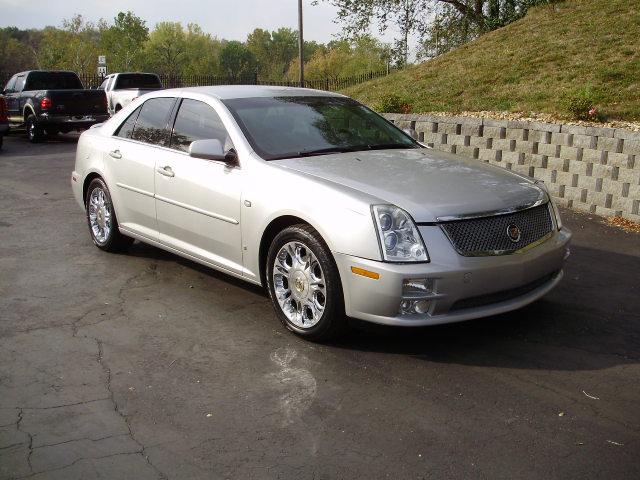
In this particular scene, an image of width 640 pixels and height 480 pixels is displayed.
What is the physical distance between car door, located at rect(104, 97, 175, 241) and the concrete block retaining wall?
5.18 m

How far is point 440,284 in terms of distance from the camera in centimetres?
441

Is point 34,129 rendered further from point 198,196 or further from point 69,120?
point 198,196

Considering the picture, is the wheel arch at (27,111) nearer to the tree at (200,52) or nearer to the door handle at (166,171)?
the door handle at (166,171)

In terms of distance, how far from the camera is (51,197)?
34.8 ft

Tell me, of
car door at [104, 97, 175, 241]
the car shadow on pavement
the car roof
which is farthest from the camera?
car door at [104, 97, 175, 241]

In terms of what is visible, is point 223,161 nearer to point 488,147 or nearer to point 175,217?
point 175,217

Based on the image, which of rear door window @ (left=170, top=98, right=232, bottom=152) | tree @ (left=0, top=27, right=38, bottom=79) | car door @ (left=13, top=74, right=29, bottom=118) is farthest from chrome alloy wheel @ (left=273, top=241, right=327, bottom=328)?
tree @ (left=0, top=27, right=38, bottom=79)

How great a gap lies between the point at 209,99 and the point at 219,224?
3.80 feet

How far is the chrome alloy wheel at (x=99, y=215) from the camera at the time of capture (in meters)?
7.16

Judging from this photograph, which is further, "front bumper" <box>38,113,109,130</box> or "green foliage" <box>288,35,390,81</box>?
"green foliage" <box>288,35,390,81</box>

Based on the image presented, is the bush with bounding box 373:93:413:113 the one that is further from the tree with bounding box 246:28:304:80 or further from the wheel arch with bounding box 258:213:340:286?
the tree with bounding box 246:28:304:80

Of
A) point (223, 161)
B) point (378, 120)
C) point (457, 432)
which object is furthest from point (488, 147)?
point (457, 432)

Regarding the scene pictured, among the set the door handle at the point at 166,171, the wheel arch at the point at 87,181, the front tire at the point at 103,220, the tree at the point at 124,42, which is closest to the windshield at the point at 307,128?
the door handle at the point at 166,171

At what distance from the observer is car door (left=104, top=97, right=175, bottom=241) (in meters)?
6.39
